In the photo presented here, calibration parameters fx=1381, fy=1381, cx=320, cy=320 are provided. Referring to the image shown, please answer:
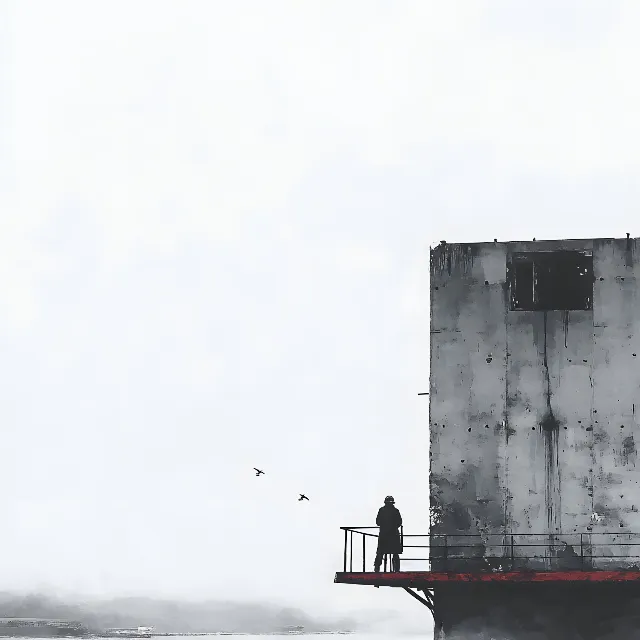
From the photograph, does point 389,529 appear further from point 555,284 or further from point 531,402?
point 555,284

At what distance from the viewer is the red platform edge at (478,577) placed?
78.9 feet

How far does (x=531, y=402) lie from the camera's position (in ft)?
84.3

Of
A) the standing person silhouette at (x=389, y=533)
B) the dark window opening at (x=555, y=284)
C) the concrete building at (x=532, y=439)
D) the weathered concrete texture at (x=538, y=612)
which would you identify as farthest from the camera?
the dark window opening at (x=555, y=284)

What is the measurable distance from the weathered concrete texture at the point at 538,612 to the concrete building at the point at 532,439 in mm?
26

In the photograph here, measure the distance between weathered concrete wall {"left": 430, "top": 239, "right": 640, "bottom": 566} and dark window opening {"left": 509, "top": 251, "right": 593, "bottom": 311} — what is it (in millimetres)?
134

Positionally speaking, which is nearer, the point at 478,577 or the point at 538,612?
the point at 478,577

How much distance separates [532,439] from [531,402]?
0.69 m

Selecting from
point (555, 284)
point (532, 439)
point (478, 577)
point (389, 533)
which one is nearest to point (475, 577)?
point (478, 577)

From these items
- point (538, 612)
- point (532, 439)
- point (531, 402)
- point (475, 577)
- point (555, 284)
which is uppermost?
point (555, 284)

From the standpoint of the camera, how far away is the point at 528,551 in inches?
991

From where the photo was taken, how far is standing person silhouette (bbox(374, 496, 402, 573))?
2523cm

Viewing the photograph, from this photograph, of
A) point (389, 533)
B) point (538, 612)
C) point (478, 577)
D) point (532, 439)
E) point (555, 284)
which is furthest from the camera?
point (555, 284)

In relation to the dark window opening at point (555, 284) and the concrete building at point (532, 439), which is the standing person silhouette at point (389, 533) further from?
the dark window opening at point (555, 284)

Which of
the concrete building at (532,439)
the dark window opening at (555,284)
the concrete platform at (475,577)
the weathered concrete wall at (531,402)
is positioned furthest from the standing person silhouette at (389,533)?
the dark window opening at (555,284)
